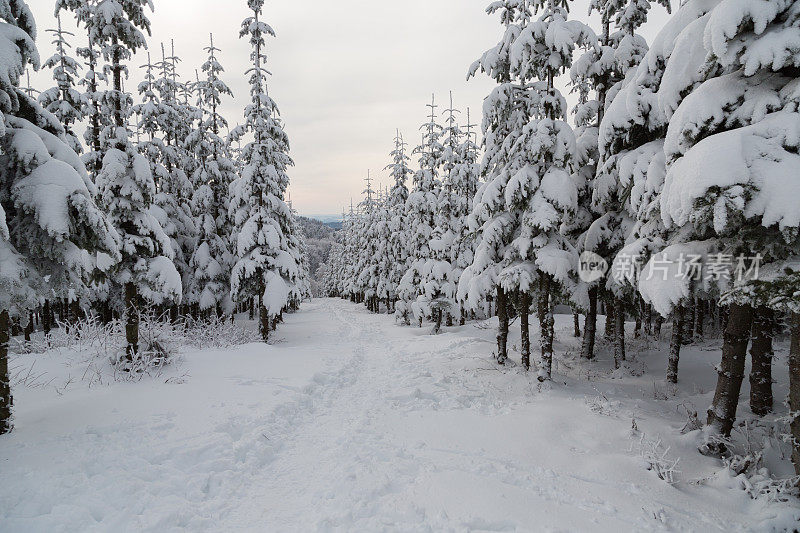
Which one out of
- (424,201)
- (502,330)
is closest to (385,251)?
(424,201)

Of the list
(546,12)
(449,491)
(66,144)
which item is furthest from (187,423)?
(546,12)

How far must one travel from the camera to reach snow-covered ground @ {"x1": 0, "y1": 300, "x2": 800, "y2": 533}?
16.9 feet

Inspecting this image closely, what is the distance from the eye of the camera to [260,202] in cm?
1961

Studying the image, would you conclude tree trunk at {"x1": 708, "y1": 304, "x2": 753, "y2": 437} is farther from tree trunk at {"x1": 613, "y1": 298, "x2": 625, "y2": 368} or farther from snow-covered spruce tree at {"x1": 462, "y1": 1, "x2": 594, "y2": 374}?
tree trunk at {"x1": 613, "y1": 298, "x2": 625, "y2": 368}

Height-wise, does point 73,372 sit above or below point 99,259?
below

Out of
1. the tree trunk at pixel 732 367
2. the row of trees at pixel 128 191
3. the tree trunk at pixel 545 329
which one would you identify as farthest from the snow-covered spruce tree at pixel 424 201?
the tree trunk at pixel 732 367

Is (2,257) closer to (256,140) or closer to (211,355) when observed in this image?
(211,355)

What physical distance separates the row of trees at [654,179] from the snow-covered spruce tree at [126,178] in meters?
11.1

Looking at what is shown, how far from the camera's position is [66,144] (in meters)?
7.81

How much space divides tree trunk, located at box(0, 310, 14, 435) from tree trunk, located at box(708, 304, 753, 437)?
12659 millimetres

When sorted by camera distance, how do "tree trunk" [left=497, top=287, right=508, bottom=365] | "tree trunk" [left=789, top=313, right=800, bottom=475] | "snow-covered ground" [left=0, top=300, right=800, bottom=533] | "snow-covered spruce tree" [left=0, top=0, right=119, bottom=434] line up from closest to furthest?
"snow-covered ground" [left=0, top=300, right=800, bottom=533]
"tree trunk" [left=789, top=313, right=800, bottom=475]
"snow-covered spruce tree" [left=0, top=0, right=119, bottom=434]
"tree trunk" [left=497, top=287, right=508, bottom=365]

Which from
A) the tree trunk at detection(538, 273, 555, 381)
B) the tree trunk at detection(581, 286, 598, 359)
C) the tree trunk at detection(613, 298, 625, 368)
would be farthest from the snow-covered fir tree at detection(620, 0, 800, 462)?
the tree trunk at detection(581, 286, 598, 359)

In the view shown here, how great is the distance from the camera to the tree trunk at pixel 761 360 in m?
7.84

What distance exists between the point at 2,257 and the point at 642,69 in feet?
44.6
